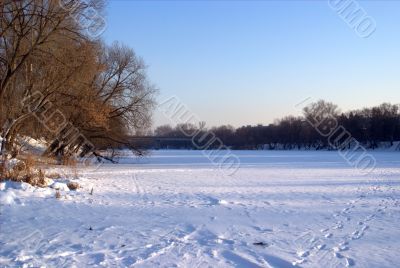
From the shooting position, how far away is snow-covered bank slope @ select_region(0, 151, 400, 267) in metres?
6.76

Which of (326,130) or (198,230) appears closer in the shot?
(198,230)

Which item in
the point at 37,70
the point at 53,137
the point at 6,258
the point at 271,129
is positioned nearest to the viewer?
the point at 6,258

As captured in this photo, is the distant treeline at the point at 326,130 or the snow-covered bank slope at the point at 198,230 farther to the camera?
the distant treeline at the point at 326,130

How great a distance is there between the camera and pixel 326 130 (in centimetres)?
9388

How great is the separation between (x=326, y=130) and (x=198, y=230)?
8907 centimetres

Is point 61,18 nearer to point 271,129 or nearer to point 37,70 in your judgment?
point 37,70

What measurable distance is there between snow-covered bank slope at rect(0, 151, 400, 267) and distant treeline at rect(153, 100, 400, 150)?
180 ft

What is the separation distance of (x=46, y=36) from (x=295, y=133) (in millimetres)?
100838

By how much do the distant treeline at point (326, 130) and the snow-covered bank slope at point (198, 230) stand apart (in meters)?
54.8

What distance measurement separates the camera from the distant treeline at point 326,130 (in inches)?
3538

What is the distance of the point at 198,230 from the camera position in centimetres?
898

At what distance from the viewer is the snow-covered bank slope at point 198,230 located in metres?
6.76

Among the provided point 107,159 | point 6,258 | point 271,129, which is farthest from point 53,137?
point 271,129

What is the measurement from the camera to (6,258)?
6473 millimetres
